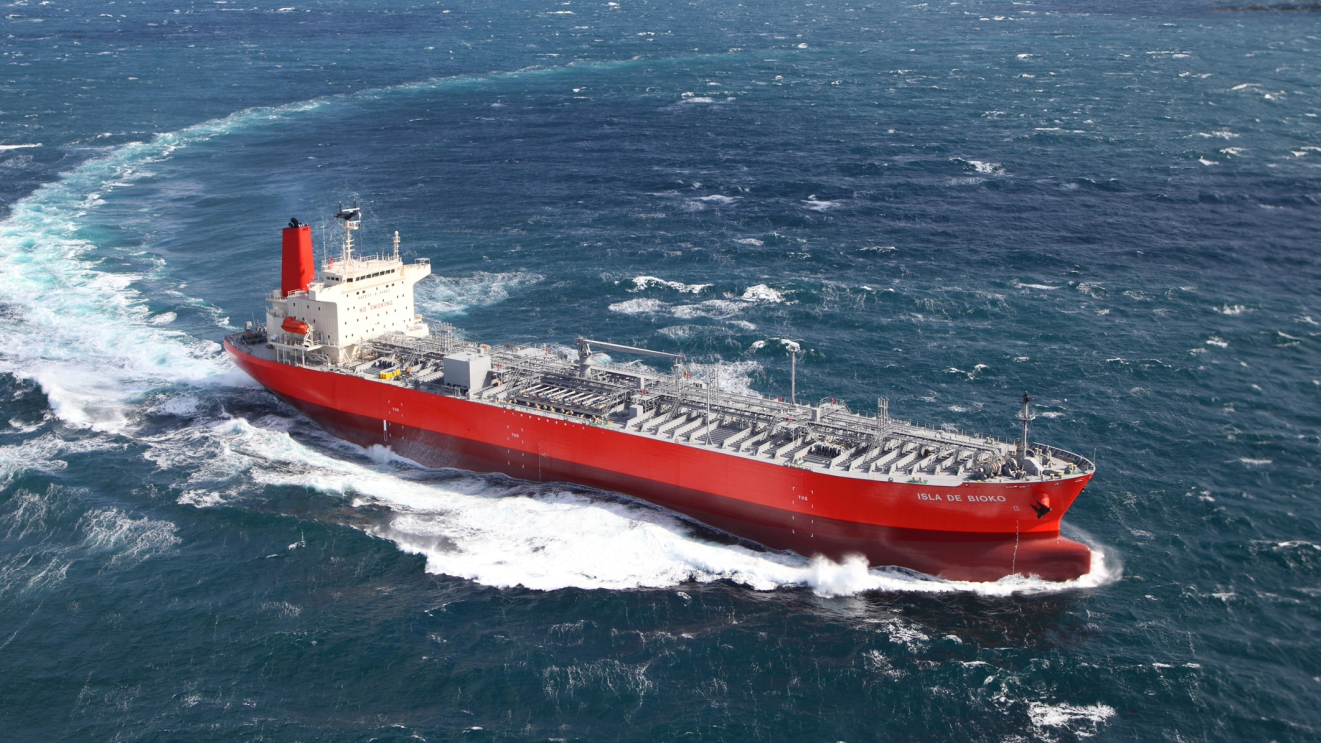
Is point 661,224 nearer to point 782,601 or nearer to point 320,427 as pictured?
point 320,427

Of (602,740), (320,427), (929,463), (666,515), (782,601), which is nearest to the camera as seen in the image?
(602,740)

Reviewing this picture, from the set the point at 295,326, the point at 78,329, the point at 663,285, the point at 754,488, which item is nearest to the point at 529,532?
the point at 754,488

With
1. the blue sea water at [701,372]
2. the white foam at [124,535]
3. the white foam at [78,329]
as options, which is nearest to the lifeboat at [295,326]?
the blue sea water at [701,372]

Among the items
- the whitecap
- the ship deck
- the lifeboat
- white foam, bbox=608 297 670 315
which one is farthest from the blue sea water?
the lifeboat

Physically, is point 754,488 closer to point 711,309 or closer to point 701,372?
point 701,372

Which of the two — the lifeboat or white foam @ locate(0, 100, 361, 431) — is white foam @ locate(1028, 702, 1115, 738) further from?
white foam @ locate(0, 100, 361, 431)

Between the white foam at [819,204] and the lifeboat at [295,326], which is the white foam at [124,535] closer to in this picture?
the lifeboat at [295,326]

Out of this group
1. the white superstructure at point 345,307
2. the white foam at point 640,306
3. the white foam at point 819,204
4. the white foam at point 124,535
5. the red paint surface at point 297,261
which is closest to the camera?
the white foam at point 124,535

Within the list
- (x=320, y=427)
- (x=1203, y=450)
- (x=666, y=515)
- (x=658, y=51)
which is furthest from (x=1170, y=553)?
(x=658, y=51)
